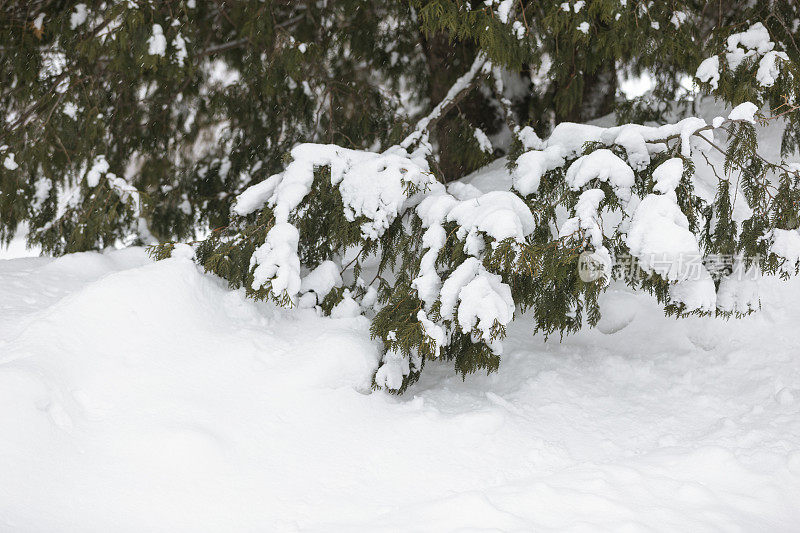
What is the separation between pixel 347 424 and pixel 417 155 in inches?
72.1

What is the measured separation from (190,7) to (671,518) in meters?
4.56

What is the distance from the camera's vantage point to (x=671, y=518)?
7.66 ft

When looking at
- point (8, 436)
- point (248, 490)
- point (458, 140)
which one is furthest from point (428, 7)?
point (8, 436)

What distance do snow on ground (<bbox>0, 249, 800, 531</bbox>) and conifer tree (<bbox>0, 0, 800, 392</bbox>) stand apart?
291mm

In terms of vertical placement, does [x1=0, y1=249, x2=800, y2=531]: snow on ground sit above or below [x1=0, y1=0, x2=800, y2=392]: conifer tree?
below

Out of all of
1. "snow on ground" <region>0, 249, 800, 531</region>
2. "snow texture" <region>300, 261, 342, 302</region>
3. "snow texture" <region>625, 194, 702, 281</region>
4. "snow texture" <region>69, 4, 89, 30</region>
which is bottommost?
"snow on ground" <region>0, 249, 800, 531</region>

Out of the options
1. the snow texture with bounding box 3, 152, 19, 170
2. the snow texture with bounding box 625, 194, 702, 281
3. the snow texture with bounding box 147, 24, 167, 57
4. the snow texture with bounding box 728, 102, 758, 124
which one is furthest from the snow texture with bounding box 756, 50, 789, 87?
the snow texture with bounding box 3, 152, 19, 170

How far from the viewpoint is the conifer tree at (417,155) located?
2908 millimetres

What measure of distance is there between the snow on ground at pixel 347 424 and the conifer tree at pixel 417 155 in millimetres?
291

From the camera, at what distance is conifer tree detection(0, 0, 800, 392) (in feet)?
9.54

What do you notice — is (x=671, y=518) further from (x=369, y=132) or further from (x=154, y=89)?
(x=154, y=89)

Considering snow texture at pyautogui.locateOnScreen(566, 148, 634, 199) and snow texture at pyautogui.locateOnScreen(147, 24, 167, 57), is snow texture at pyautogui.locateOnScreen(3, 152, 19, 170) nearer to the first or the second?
snow texture at pyautogui.locateOnScreen(147, 24, 167, 57)

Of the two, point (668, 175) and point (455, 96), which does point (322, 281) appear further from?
point (455, 96)

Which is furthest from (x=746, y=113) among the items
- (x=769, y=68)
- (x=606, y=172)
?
(x=769, y=68)
